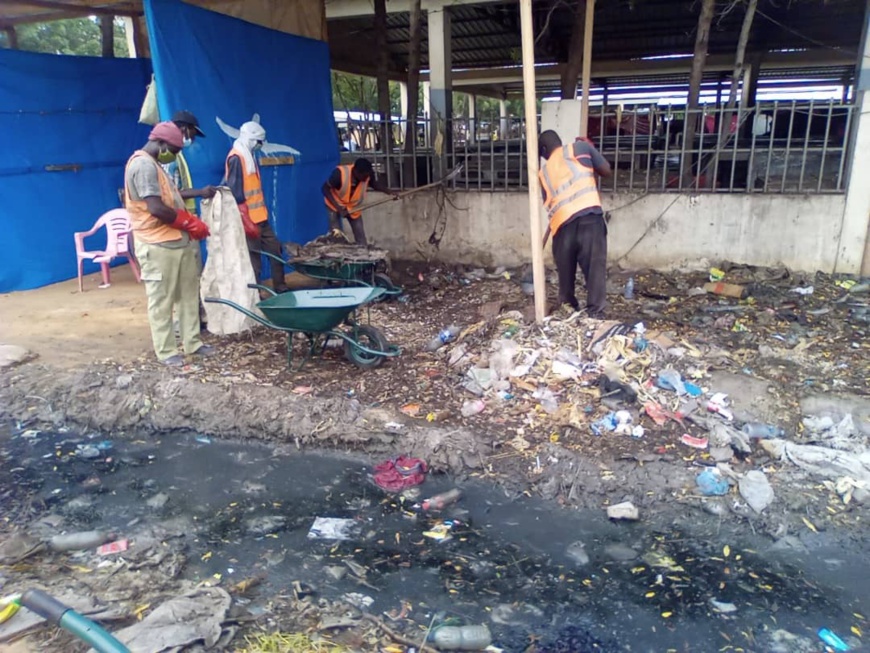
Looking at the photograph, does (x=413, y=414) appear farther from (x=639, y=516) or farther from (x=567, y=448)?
(x=639, y=516)

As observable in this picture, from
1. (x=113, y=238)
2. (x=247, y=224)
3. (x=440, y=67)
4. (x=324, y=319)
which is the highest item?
(x=440, y=67)

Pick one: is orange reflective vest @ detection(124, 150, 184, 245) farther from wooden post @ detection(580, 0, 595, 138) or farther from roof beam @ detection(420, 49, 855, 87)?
roof beam @ detection(420, 49, 855, 87)

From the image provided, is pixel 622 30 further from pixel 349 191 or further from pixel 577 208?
pixel 577 208

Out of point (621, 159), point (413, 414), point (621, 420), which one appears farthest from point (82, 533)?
point (621, 159)

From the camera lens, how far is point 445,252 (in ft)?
28.8

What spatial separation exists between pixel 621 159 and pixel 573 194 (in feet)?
17.8

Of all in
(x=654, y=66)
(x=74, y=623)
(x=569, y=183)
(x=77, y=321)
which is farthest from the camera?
(x=654, y=66)

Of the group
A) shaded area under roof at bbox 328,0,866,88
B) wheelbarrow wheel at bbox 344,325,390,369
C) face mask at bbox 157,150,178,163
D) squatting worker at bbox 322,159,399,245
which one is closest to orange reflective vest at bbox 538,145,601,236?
wheelbarrow wheel at bbox 344,325,390,369

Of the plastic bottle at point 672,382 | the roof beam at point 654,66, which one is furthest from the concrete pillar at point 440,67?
the roof beam at point 654,66

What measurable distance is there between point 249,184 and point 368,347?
2.01m

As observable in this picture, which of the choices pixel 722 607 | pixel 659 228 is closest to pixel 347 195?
pixel 659 228

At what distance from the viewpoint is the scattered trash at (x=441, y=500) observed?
377 centimetres

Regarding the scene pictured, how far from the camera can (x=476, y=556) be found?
3348 millimetres

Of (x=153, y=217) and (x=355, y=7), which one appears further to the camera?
(x=355, y=7)
